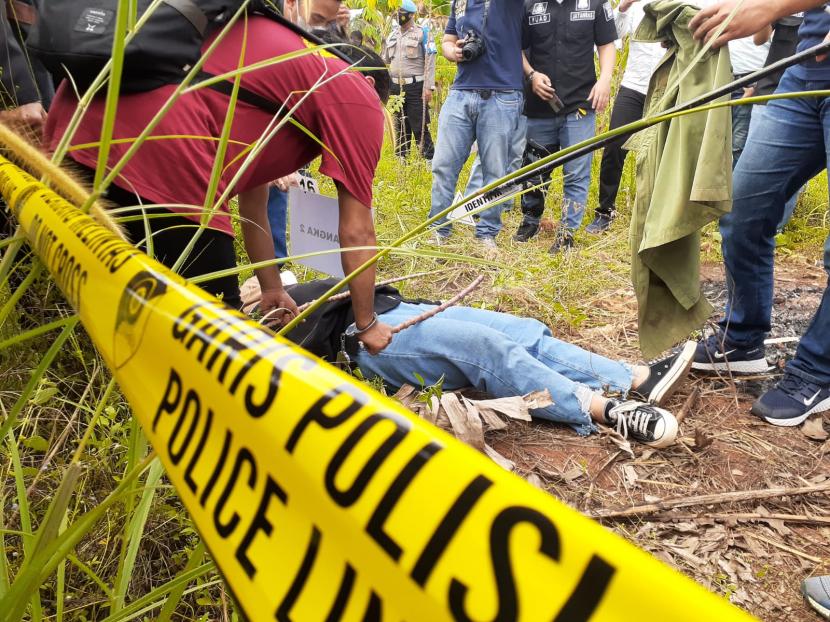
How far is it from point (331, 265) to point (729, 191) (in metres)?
1.29

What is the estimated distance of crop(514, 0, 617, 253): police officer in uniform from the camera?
11.6 feet

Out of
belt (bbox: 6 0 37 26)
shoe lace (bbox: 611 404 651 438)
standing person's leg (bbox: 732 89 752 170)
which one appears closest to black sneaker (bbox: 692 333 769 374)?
shoe lace (bbox: 611 404 651 438)

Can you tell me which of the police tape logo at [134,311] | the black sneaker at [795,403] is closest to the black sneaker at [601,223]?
the black sneaker at [795,403]

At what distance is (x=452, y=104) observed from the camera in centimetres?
347

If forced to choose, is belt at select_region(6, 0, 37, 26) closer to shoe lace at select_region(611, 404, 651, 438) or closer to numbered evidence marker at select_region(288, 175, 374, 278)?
numbered evidence marker at select_region(288, 175, 374, 278)

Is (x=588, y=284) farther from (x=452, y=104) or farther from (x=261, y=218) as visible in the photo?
(x=261, y=218)

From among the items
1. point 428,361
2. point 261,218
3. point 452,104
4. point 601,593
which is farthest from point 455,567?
point 452,104

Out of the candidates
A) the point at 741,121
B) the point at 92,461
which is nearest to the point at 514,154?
the point at 741,121

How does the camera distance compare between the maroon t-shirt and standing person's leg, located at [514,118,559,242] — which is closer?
the maroon t-shirt

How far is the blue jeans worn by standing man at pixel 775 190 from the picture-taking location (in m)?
1.64

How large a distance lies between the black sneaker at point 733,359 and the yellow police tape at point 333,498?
211cm

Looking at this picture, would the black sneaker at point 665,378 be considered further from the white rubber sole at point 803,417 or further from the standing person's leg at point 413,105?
the standing person's leg at point 413,105

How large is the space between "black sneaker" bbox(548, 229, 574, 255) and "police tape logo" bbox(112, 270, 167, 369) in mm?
3271

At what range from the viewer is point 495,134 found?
3.43 m
